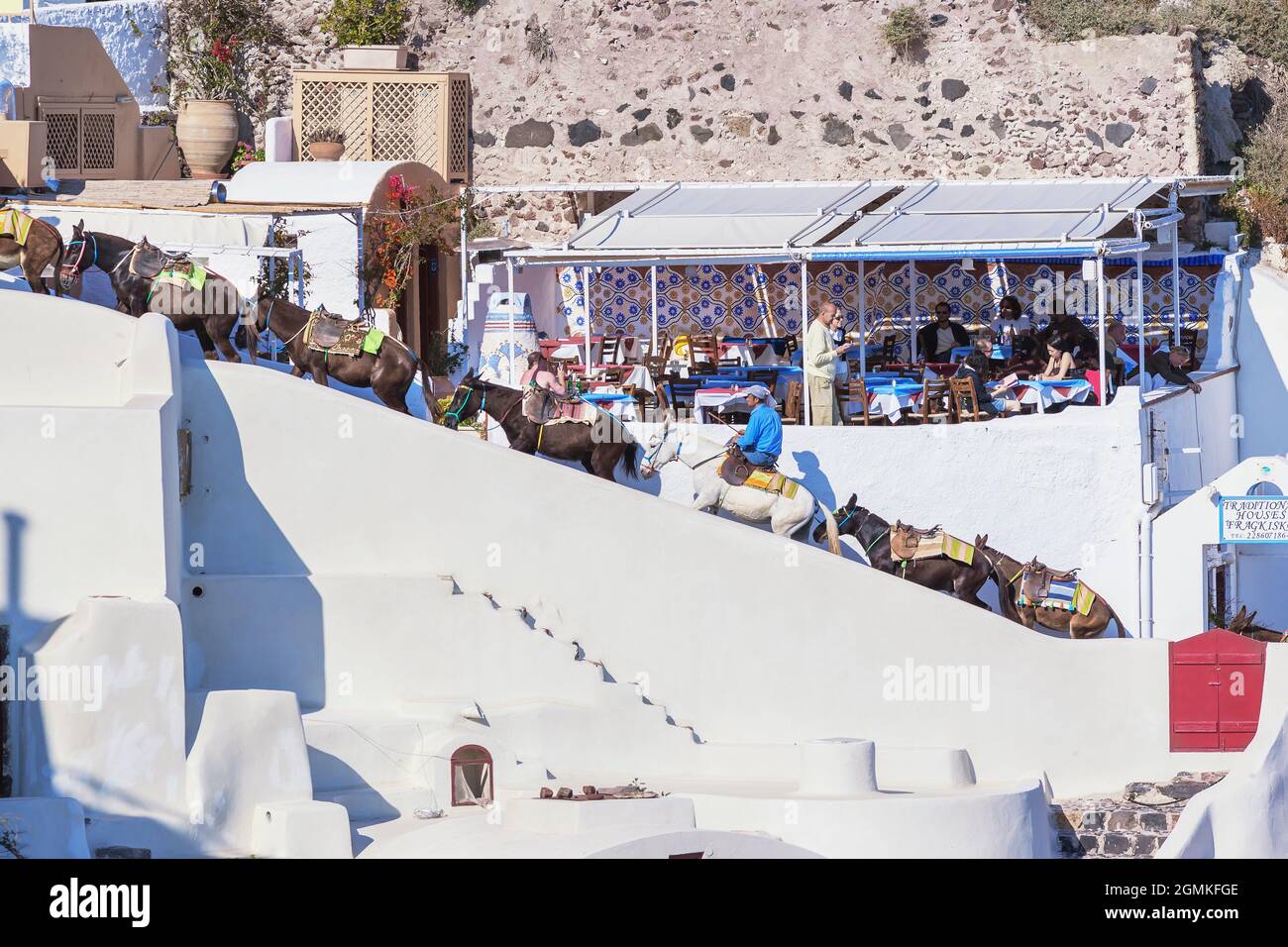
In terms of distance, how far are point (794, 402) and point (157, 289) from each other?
6.38 m

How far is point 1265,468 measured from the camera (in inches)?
809

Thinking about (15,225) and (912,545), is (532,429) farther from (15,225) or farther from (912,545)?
(15,225)

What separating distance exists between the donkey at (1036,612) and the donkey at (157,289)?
727cm

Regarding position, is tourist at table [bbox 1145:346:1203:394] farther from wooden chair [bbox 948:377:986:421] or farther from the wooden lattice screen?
the wooden lattice screen

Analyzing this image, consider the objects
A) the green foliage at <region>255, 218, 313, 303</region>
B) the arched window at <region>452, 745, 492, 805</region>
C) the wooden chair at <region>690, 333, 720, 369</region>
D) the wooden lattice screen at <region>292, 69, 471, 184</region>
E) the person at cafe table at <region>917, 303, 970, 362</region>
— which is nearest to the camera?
the arched window at <region>452, 745, 492, 805</region>

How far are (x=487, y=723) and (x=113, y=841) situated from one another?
3.21 m

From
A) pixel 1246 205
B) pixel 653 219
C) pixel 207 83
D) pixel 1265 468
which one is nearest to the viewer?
pixel 1265 468

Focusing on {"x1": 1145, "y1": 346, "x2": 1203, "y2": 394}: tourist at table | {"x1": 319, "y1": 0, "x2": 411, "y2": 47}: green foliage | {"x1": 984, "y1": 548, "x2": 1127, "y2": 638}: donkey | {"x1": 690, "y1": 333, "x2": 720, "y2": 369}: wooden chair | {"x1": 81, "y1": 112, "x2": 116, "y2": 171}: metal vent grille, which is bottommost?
{"x1": 984, "y1": 548, "x2": 1127, "y2": 638}: donkey

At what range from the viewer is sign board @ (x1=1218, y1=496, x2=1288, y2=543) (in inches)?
789

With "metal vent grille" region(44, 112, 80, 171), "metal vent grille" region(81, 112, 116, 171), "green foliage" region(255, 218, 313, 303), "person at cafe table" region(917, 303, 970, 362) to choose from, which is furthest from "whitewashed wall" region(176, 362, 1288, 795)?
"metal vent grille" region(81, 112, 116, 171)

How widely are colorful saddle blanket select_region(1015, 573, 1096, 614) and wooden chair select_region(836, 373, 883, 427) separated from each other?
2.55 metres

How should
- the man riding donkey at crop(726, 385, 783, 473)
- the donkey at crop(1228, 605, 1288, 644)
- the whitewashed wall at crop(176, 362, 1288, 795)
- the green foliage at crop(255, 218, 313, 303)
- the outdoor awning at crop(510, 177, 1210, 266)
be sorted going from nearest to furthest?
the whitewashed wall at crop(176, 362, 1288, 795), the man riding donkey at crop(726, 385, 783, 473), the donkey at crop(1228, 605, 1288, 644), the outdoor awning at crop(510, 177, 1210, 266), the green foliage at crop(255, 218, 313, 303)
